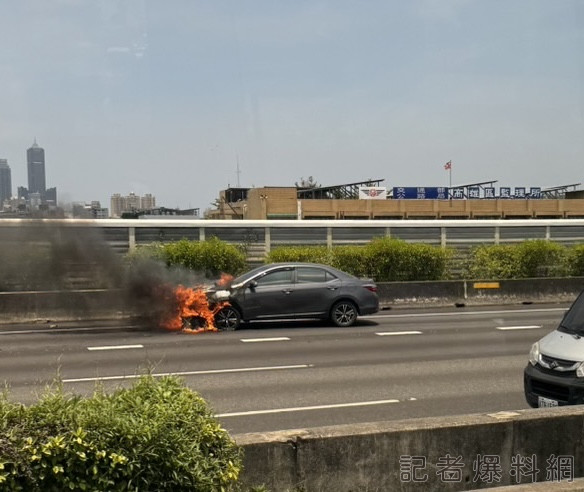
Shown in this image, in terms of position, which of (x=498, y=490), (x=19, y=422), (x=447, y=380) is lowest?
(x=447, y=380)

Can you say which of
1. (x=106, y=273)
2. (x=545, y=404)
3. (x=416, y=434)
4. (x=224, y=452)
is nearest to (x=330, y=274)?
(x=106, y=273)

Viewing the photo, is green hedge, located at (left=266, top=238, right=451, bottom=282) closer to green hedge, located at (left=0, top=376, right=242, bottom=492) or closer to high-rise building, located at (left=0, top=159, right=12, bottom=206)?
high-rise building, located at (left=0, top=159, right=12, bottom=206)

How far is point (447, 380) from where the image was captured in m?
10.3

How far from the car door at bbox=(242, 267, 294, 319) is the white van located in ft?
28.7

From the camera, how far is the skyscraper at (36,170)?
16.6 meters

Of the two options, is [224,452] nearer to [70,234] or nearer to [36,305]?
[70,234]

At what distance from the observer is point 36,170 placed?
17.7m

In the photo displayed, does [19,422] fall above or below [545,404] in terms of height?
above

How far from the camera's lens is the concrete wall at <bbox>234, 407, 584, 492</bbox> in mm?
4566

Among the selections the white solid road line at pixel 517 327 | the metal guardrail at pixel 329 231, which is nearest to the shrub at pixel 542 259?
the metal guardrail at pixel 329 231

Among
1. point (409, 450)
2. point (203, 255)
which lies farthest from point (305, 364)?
point (203, 255)

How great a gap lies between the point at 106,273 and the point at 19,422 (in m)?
13.6

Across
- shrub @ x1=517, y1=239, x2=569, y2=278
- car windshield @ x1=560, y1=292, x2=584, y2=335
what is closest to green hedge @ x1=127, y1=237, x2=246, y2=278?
shrub @ x1=517, y1=239, x2=569, y2=278

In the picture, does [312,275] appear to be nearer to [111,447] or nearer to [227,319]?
[227,319]
